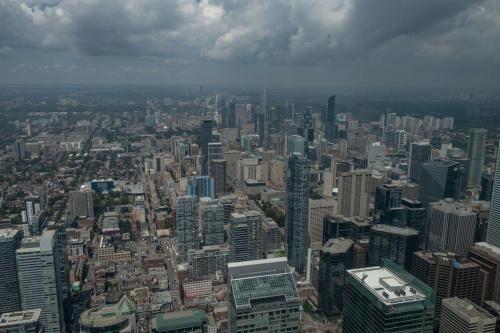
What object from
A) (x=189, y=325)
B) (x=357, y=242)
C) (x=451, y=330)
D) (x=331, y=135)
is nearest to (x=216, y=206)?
(x=357, y=242)

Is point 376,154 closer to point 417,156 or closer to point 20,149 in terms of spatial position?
point 417,156

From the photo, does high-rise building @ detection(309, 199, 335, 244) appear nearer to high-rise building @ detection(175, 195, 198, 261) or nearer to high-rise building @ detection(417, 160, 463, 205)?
high-rise building @ detection(417, 160, 463, 205)

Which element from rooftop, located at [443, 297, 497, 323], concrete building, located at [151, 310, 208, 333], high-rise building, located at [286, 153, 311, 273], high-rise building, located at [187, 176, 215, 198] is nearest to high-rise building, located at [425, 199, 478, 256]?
rooftop, located at [443, 297, 497, 323]

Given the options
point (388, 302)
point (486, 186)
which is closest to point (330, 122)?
point (486, 186)

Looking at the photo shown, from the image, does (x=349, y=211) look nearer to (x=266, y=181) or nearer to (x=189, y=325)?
(x=266, y=181)

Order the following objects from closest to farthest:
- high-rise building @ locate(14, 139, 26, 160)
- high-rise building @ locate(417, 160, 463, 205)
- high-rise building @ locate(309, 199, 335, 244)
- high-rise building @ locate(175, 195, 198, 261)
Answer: high-rise building @ locate(175, 195, 198, 261)
high-rise building @ locate(309, 199, 335, 244)
high-rise building @ locate(417, 160, 463, 205)
high-rise building @ locate(14, 139, 26, 160)
